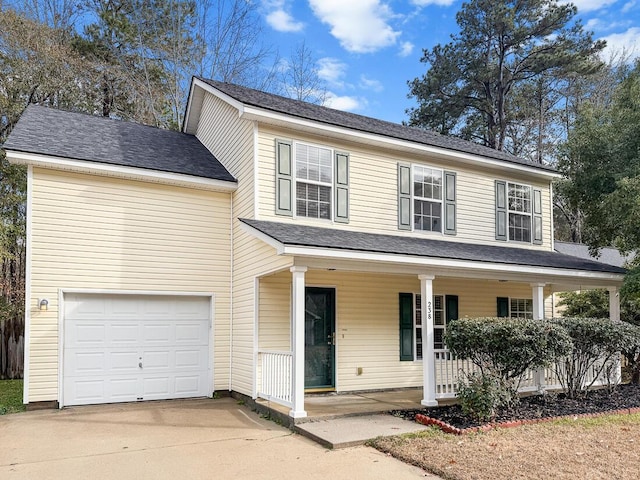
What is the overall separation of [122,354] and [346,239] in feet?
15.0

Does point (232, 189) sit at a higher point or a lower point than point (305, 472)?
higher

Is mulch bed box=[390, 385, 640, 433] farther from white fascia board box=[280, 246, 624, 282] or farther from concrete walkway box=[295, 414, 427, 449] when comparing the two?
white fascia board box=[280, 246, 624, 282]

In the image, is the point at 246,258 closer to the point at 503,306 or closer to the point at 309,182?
the point at 309,182

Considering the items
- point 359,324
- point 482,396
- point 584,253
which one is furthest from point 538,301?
point 584,253

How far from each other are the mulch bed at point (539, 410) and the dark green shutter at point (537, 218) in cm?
406

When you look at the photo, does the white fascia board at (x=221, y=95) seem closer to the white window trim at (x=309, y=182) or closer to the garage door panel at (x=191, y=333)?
the white window trim at (x=309, y=182)

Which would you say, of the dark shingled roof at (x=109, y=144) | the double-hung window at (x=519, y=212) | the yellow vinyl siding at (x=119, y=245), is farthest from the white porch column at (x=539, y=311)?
the dark shingled roof at (x=109, y=144)

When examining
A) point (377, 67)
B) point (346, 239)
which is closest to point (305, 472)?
point (346, 239)

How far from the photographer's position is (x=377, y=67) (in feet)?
82.3

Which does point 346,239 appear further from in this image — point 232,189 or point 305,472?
point 305,472

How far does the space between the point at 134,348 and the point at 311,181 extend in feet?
14.8

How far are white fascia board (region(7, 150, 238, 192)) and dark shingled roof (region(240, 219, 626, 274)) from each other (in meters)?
1.55

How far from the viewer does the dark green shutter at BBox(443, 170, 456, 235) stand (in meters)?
11.3

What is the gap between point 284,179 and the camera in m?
9.48
